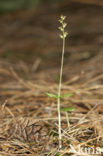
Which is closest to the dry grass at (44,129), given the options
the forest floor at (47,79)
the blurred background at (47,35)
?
the forest floor at (47,79)

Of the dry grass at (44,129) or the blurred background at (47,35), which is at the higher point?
the blurred background at (47,35)

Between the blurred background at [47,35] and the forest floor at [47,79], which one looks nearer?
the forest floor at [47,79]

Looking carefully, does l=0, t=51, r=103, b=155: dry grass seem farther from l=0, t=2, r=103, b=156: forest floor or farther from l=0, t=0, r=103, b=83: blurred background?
l=0, t=0, r=103, b=83: blurred background

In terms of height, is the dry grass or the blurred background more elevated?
the blurred background

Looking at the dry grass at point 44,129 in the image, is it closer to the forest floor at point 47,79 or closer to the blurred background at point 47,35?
the forest floor at point 47,79

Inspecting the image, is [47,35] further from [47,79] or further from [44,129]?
[44,129]

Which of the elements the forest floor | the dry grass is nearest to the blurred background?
the forest floor

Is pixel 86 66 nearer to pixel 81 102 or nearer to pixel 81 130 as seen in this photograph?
pixel 81 102
